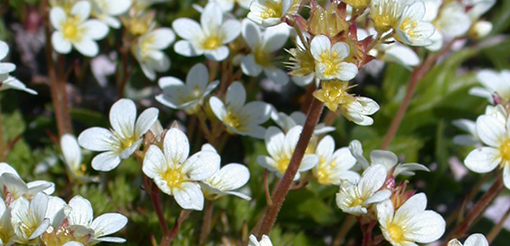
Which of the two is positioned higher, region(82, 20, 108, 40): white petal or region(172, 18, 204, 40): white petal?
region(172, 18, 204, 40): white petal

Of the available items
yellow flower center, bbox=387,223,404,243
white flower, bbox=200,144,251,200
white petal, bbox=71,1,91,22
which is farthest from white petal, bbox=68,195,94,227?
white petal, bbox=71,1,91,22

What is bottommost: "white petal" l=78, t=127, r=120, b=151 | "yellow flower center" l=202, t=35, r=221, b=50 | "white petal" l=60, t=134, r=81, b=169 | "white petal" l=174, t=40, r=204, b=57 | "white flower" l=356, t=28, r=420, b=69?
"white petal" l=60, t=134, r=81, b=169

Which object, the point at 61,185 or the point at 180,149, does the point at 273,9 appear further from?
the point at 61,185

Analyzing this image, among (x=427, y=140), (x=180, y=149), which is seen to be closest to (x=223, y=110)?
(x=180, y=149)

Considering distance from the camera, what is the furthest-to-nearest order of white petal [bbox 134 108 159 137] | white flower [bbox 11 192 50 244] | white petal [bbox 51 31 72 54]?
white petal [bbox 51 31 72 54] → white petal [bbox 134 108 159 137] → white flower [bbox 11 192 50 244]

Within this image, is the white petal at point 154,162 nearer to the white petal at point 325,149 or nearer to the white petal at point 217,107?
the white petal at point 217,107

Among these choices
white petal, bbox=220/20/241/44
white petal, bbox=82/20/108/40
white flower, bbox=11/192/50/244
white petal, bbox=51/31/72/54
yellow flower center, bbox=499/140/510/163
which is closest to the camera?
white flower, bbox=11/192/50/244

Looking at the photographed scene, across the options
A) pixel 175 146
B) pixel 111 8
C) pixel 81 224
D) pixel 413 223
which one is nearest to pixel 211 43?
pixel 111 8

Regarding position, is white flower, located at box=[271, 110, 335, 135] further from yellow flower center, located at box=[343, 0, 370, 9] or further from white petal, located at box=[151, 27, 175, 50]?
white petal, located at box=[151, 27, 175, 50]

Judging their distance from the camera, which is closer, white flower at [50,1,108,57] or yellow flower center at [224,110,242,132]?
yellow flower center at [224,110,242,132]
